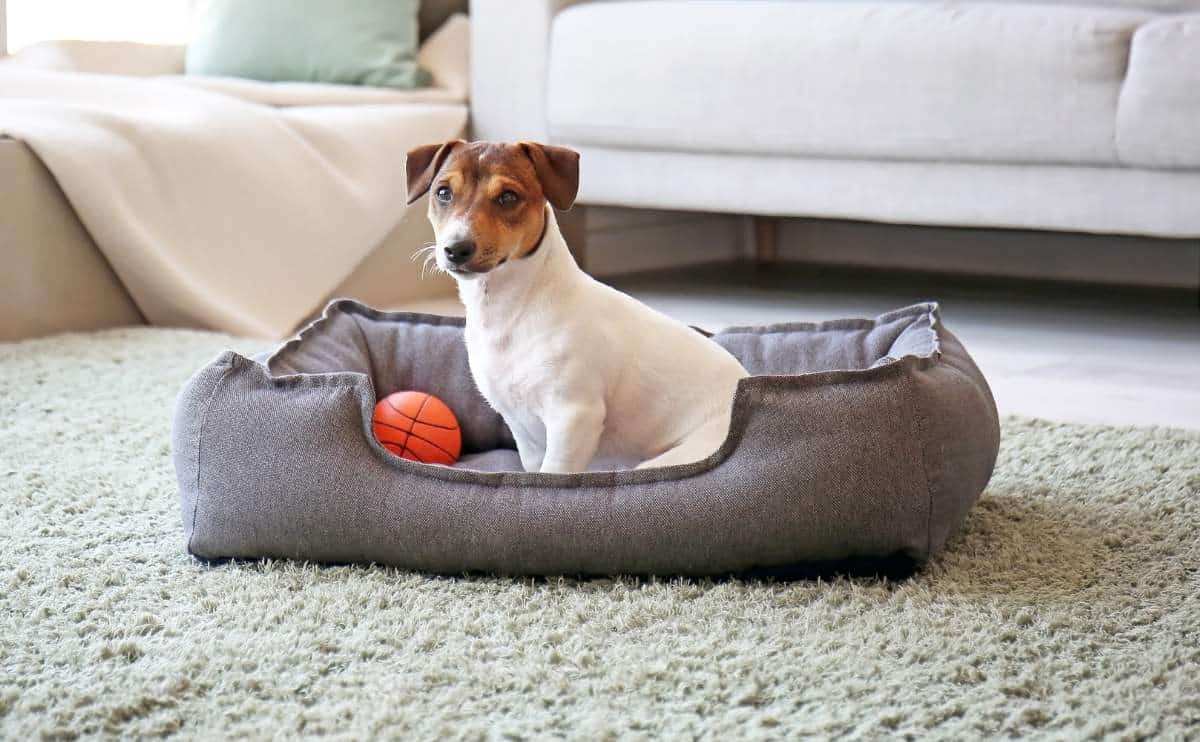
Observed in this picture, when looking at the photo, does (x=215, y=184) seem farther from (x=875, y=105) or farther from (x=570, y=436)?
(x=570, y=436)

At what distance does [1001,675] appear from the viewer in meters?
1.32

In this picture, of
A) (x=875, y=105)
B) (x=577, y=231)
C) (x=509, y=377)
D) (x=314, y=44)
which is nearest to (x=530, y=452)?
(x=509, y=377)

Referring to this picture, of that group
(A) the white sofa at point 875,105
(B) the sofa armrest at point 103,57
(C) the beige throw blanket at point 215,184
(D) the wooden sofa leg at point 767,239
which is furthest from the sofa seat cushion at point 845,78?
(D) the wooden sofa leg at point 767,239

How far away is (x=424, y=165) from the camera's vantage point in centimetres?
186

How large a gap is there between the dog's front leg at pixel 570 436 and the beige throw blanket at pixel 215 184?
1610 mm

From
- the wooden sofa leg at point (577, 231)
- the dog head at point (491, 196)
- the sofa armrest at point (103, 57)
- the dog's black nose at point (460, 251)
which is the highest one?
the dog head at point (491, 196)

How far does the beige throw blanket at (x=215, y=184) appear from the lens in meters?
3.08

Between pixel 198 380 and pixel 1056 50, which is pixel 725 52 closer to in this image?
pixel 1056 50

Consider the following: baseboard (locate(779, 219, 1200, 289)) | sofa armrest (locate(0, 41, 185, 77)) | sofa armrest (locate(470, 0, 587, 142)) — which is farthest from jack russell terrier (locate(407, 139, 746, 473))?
baseboard (locate(779, 219, 1200, 289))

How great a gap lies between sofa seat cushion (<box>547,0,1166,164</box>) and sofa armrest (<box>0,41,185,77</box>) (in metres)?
1.25

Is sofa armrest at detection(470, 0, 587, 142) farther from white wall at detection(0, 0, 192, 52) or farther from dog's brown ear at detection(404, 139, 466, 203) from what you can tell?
dog's brown ear at detection(404, 139, 466, 203)

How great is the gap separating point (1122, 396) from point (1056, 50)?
0.80 metres

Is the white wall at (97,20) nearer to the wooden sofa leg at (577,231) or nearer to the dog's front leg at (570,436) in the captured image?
the wooden sofa leg at (577,231)

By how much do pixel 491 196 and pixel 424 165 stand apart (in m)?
0.16
